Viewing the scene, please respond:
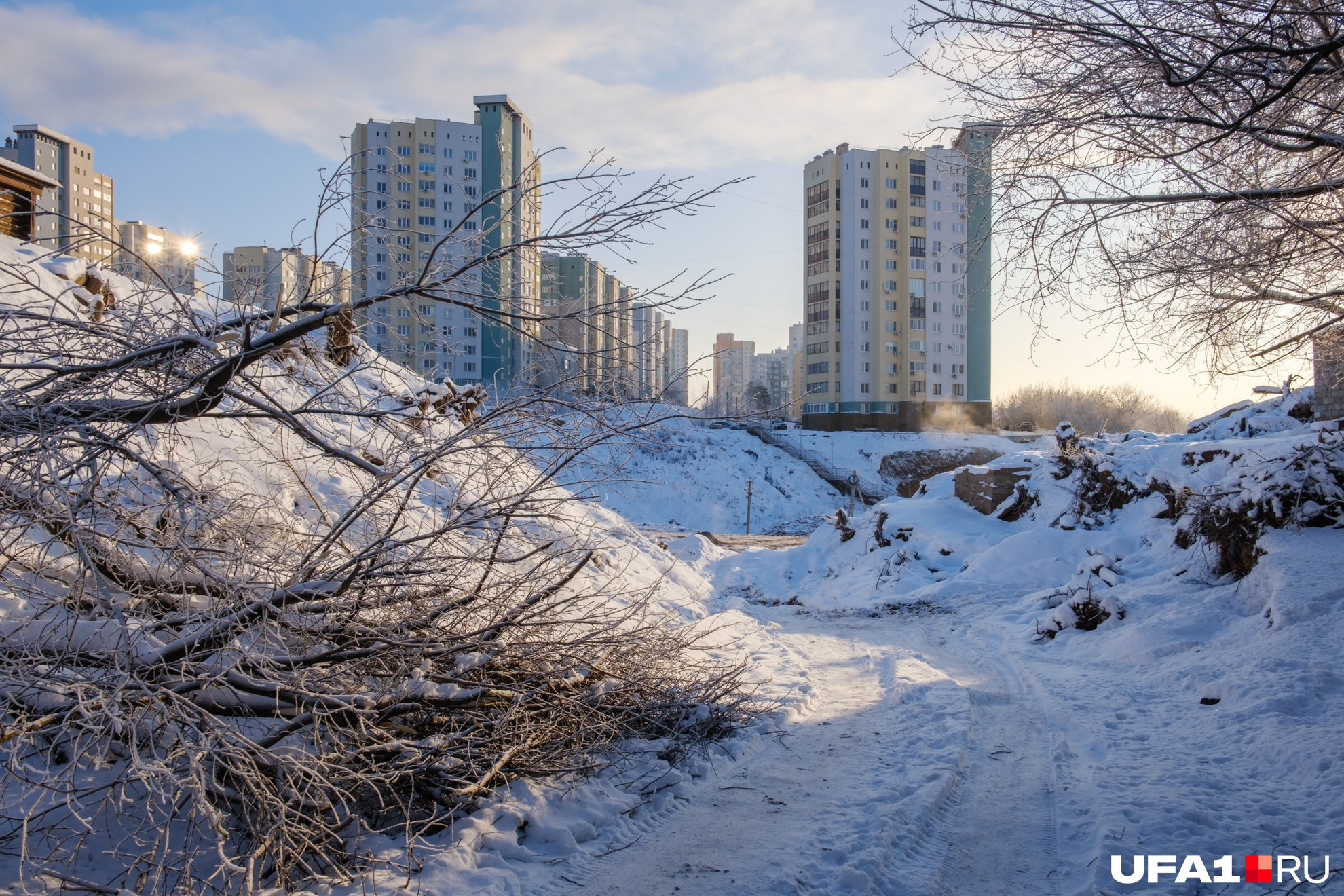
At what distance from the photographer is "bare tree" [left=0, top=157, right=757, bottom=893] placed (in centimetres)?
334

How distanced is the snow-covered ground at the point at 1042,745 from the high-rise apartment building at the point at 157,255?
3315mm

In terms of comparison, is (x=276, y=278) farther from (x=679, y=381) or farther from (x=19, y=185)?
(x=19, y=185)

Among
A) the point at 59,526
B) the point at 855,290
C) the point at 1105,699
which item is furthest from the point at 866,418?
the point at 59,526

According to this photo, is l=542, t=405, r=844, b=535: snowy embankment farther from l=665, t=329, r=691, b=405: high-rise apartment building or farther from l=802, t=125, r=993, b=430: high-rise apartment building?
l=665, t=329, r=691, b=405: high-rise apartment building

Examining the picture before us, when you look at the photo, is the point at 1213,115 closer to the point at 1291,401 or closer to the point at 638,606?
the point at 638,606

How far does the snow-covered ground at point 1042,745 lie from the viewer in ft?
12.1

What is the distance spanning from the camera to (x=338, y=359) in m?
4.74

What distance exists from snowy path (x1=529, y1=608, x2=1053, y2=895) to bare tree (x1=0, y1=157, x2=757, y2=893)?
0.77m

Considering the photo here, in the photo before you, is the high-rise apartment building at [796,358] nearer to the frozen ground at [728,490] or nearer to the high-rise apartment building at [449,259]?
the frozen ground at [728,490]

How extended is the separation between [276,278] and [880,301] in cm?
5759

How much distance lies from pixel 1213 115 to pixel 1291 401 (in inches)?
554

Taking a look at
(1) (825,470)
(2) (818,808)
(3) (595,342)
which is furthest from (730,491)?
(2) (818,808)

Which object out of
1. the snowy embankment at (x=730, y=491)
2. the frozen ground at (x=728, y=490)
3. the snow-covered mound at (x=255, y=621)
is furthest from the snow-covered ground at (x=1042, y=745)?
the frozen ground at (x=728, y=490)

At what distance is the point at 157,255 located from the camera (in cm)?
443
